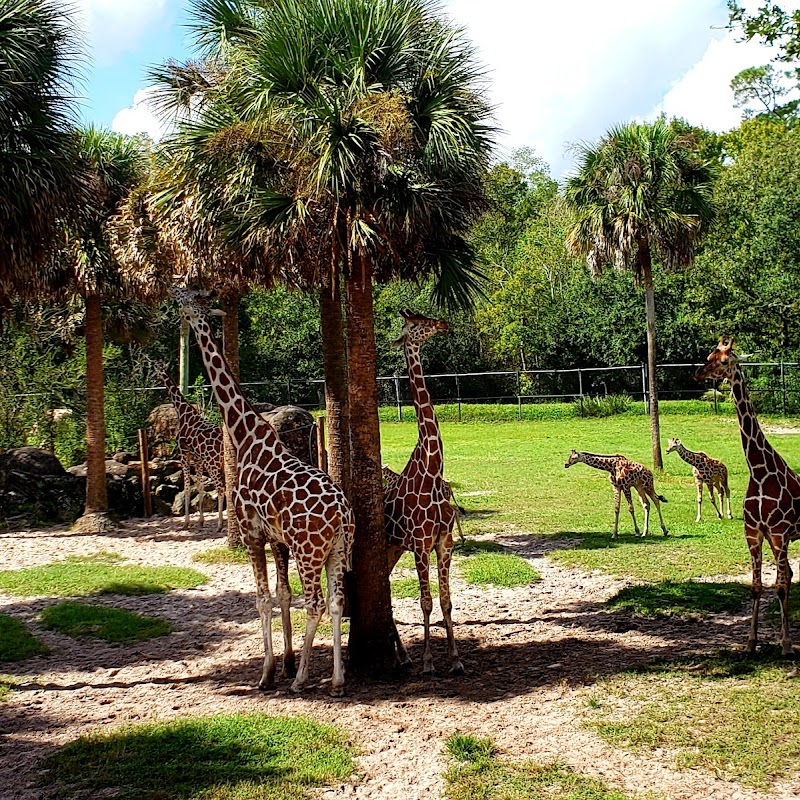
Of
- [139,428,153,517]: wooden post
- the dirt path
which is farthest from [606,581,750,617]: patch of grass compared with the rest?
[139,428,153,517]: wooden post

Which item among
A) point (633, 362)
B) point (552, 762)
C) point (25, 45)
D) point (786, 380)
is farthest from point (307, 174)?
point (633, 362)

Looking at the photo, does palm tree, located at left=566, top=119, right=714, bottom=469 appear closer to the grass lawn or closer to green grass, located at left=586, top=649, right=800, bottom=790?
the grass lawn

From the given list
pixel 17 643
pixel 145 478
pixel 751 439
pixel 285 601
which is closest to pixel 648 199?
pixel 145 478

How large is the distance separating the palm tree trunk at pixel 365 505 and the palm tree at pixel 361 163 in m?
0.01

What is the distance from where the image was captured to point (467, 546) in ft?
45.4

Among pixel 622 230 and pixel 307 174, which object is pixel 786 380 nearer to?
pixel 622 230

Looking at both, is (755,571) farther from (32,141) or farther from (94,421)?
(94,421)

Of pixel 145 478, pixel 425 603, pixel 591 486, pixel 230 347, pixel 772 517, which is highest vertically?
pixel 230 347

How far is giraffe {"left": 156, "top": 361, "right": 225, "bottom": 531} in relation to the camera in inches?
656

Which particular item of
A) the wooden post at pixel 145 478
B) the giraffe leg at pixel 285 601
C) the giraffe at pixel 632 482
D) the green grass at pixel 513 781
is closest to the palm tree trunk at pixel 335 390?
the giraffe leg at pixel 285 601

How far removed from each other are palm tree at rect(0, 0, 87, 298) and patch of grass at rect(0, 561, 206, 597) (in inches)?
178

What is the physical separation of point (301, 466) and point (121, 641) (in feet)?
11.5

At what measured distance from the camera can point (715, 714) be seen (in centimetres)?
655

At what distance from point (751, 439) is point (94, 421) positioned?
41.7 ft
